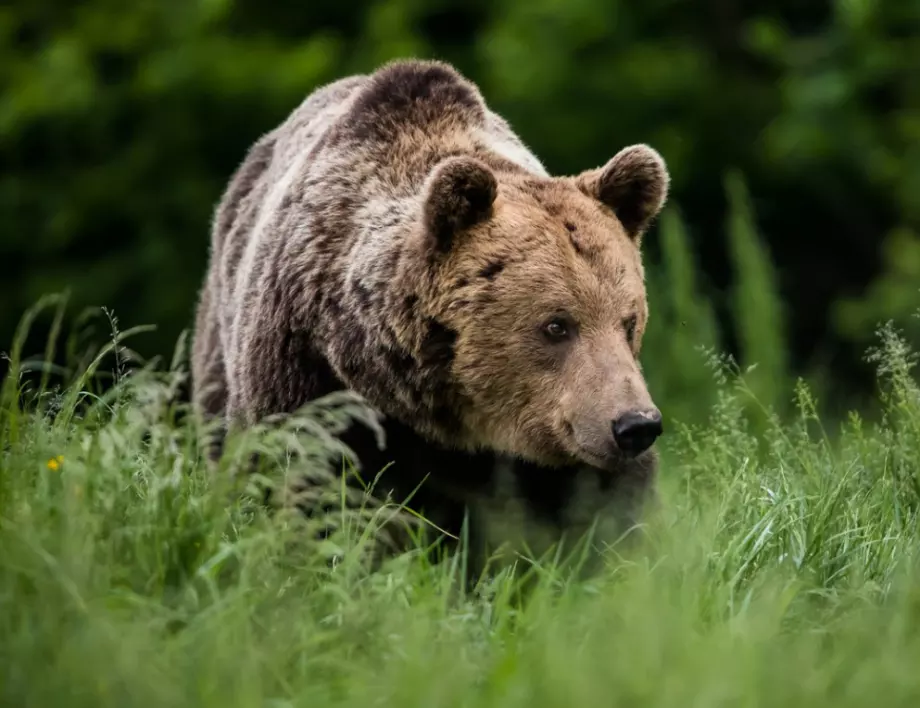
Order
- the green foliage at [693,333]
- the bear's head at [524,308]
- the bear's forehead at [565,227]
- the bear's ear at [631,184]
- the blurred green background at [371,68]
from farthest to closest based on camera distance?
the blurred green background at [371,68] < the green foliage at [693,333] < the bear's ear at [631,184] < the bear's forehead at [565,227] < the bear's head at [524,308]

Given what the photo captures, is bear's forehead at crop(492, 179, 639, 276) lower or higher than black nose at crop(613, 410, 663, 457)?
higher

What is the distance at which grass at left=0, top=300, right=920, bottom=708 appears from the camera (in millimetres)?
2891

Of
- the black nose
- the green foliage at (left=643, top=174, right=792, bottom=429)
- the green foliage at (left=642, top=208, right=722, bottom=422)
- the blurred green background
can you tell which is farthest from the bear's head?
the blurred green background

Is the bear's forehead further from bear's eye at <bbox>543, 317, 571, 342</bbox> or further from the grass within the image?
the grass

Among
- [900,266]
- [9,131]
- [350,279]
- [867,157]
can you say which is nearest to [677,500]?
[350,279]

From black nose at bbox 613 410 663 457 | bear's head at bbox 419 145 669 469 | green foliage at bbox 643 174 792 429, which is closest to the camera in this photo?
black nose at bbox 613 410 663 457

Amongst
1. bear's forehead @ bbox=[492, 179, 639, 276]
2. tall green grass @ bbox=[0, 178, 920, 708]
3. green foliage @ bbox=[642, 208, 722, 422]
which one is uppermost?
bear's forehead @ bbox=[492, 179, 639, 276]

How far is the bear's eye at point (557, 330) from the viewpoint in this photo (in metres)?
4.52

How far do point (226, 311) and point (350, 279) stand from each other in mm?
1185

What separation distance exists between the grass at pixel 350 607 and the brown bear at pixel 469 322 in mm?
449

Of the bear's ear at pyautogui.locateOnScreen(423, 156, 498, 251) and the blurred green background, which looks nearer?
the bear's ear at pyautogui.locateOnScreen(423, 156, 498, 251)

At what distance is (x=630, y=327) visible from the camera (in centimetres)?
468

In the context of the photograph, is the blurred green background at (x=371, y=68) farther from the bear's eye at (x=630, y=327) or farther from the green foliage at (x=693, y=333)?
the bear's eye at (x=630, y=327)

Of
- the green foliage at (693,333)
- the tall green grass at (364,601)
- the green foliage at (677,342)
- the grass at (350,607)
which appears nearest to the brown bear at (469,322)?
the tall green grass at (364,601)
